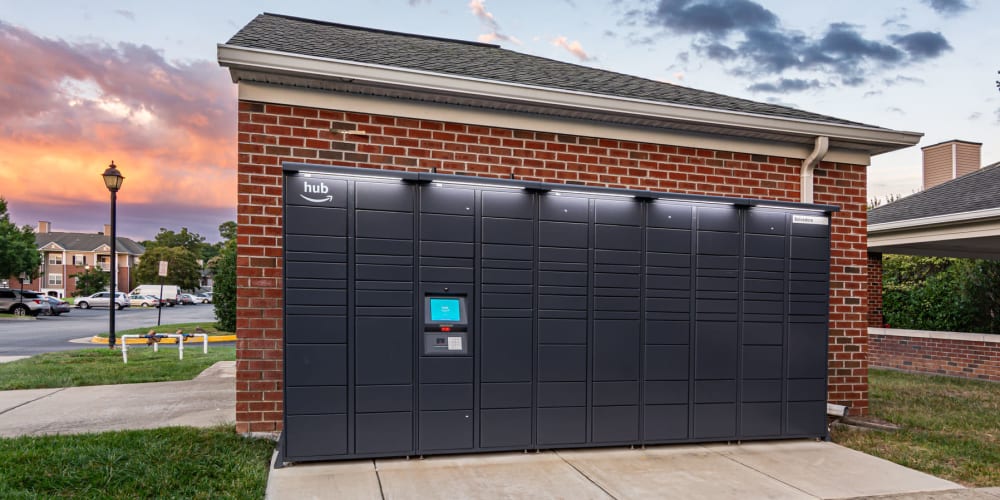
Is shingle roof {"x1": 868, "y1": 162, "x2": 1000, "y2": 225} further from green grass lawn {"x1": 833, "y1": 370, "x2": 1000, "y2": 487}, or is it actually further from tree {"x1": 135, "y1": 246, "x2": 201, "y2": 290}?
tree {"x1": 135, "y1": 246, "x2": 201, "y2": 290}

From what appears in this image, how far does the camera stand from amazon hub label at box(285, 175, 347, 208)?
14.3ft

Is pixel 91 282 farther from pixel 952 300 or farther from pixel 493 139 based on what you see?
pixel 952 300

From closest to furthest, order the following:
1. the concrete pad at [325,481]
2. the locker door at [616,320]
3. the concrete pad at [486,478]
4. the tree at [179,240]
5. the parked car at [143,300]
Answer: the concrete pad at [325,481]
the concrete pad at [486,478]
the locker door at [616,320]
the parked car at [143,300]
the tree at [179,240]

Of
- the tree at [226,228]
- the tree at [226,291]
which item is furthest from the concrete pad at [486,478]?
the tree at [226,228]

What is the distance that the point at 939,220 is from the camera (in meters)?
9.52

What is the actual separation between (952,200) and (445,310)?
10.7 m

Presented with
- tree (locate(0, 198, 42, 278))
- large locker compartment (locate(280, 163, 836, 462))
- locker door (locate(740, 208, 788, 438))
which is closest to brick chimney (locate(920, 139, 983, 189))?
locker door (locate(740, 208, 788, 438))

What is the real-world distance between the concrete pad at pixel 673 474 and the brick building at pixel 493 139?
2566 mm

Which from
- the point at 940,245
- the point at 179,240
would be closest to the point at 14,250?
the point at 940,245

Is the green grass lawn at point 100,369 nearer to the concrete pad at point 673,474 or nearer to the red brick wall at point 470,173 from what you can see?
the red brick wall at point 470,173

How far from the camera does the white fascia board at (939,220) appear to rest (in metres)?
8.80

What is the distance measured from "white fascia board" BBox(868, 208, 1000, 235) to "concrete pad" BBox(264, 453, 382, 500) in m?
9.71

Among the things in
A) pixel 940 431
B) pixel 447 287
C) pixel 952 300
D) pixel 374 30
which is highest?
pixel 374 30

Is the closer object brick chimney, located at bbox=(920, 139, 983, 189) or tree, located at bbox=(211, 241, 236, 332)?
tree, located at bbox=(211, 241, 236, 332)
